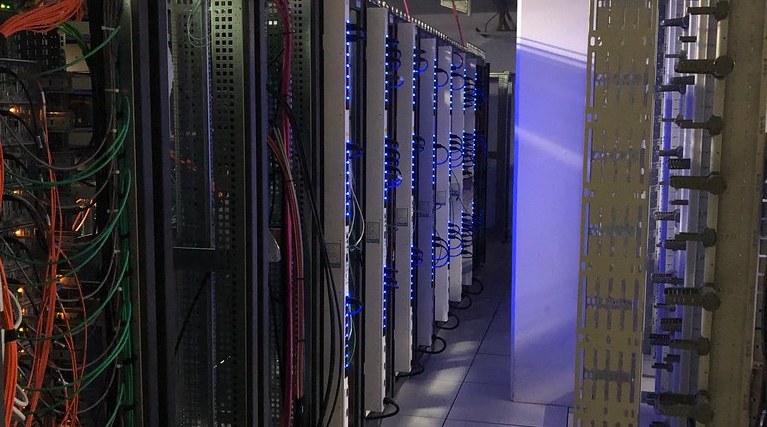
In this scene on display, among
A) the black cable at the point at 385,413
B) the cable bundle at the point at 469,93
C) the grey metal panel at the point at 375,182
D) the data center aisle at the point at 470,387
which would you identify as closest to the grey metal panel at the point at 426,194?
the data center aisle at the point at 470,387

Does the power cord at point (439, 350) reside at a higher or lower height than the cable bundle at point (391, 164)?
lower

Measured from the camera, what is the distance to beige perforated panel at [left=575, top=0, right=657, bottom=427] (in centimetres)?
229

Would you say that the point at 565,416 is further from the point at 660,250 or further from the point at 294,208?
the point at 294,208

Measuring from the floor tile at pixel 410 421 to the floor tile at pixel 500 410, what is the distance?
0.45 feet

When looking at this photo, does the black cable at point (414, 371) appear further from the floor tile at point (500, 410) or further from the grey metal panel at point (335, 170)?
the grey metal panel at point (335, 170)

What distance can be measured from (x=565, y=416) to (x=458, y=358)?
1.34 meters

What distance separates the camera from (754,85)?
2580mm

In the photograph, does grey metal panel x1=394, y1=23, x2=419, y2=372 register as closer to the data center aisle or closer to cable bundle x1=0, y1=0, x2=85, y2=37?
the data center aisle

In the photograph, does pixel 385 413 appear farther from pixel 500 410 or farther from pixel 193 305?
pixel 193 305

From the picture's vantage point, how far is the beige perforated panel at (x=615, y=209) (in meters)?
2.29

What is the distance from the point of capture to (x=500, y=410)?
4.97 metres

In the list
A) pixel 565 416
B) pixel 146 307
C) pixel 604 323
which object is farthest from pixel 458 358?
pixel 146 307

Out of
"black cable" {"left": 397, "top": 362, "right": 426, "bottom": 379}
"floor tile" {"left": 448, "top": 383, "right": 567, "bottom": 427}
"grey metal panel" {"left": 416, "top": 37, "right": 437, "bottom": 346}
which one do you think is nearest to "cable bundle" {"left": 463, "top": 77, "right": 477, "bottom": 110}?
"grey metal panel" {"left": 416, "top": 37, "right": 437, "bottom": 346}

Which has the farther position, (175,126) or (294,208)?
(294,208)
